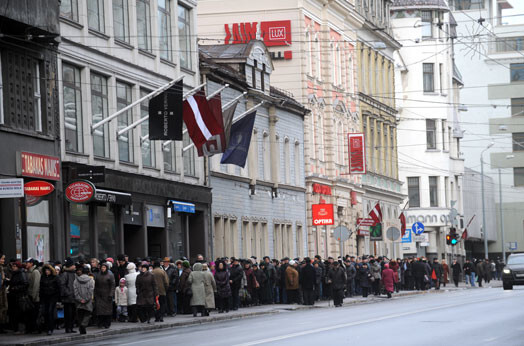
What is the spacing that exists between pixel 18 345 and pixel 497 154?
92484mm

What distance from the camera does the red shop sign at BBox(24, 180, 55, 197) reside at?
30484mm

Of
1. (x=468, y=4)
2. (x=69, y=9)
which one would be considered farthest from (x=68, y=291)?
(x=468, y=4)

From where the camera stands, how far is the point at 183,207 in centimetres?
4328

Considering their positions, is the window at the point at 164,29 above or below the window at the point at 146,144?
above

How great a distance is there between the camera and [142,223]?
40.1 metres

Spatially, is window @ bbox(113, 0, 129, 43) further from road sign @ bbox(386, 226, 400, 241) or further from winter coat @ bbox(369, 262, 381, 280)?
road sign @ bbox(386, 226, 400, 241)

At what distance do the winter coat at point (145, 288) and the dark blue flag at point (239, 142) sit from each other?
465 inches

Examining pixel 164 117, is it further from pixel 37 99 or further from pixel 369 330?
pixel 369 330

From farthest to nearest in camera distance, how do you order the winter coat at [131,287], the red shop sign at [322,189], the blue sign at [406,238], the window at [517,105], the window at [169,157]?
the window at [517,105]
the blue sign at [406,238]
the red shop sign at [322,189]
the window at [169,157]
the winter coat at [131,287]

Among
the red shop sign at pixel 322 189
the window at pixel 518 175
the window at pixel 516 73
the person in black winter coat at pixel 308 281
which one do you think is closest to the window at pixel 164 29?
the person in black winter coat at pixel 308 281

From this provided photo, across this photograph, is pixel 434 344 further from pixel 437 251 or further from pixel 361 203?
pixel 437 251

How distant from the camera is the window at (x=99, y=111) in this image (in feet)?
121

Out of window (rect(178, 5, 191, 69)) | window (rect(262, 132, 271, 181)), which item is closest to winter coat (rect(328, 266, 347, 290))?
window (rect(178, 5, 191, 69))

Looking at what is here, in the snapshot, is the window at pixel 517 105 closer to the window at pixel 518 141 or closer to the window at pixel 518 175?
the window at pixel 518 141
